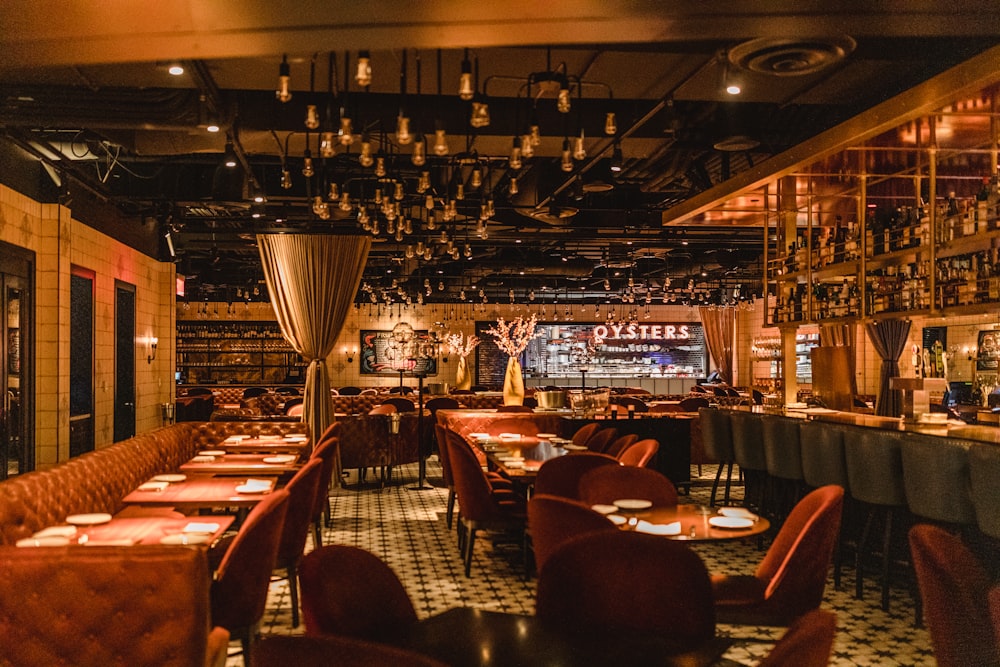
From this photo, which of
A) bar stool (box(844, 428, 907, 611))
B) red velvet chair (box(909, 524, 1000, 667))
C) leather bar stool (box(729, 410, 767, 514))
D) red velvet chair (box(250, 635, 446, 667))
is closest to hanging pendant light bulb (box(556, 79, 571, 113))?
red velvet chair (box(909, 524, 1000, 667))

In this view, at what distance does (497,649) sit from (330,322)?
7867 mm

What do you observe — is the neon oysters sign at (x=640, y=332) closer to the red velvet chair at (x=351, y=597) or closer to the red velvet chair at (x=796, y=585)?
the red velvet chair at (x=796, y=585)

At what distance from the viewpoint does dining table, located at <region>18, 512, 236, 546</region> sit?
11.6 ft

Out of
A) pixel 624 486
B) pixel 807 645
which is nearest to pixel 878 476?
pixel 624 486

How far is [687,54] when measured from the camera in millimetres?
5875

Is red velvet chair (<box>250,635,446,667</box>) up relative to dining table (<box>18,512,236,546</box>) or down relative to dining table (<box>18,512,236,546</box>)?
up

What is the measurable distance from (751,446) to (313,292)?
525 centimetres

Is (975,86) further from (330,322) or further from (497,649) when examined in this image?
(330,322)

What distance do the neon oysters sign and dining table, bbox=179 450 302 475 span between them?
56.7 ft

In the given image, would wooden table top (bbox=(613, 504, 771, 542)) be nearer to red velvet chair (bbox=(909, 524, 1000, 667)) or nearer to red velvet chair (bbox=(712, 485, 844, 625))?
red velvet chair (bbox=(712, 485, 844, 625))

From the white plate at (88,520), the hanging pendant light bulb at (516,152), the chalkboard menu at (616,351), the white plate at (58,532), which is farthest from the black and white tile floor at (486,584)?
the chalkboard menu at (616,351)

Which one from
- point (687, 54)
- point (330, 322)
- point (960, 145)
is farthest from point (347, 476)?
point (960, 145)

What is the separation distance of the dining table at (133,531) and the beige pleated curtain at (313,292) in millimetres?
5326

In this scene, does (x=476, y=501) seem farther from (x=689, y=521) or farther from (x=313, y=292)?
(x=313, y=292)
